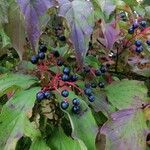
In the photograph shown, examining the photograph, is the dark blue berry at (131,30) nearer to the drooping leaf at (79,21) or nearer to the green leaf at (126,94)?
the green leaf at (126,94)

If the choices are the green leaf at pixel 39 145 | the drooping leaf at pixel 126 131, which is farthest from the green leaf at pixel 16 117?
the drooping leaf at pixel 126 131

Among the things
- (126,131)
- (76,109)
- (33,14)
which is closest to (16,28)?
(33,14)

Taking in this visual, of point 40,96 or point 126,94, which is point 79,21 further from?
point 126,94

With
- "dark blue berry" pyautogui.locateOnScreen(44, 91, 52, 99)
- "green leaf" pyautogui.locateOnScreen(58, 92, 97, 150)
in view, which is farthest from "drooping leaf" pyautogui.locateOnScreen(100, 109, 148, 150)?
"dark blue berry" pyautogui.locateOnScreen(44, 91, 52, 99)

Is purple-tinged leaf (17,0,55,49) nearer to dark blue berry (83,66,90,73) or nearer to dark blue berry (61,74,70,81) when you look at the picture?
dark blue berry (61,74,70,81)

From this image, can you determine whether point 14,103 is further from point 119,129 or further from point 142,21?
point 142,21

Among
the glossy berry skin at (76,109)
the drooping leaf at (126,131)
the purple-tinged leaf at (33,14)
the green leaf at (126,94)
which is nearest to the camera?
the purple-tinged leaf at (33,14)
